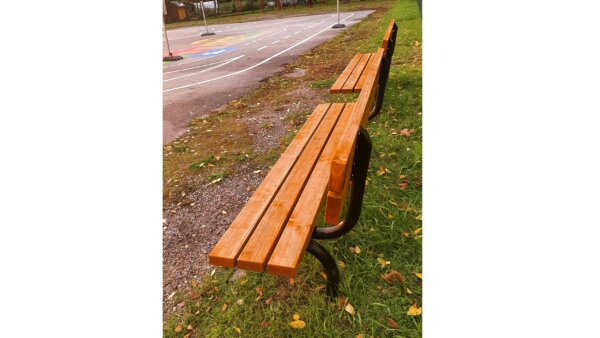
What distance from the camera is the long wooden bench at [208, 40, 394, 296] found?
52.3 inches

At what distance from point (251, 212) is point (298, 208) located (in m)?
0.22

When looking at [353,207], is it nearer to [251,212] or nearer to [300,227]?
[300,227]

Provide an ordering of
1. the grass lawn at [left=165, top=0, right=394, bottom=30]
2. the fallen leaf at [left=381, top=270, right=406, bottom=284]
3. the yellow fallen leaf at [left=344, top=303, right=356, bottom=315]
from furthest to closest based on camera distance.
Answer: the grass lawn at [left=165, top=0, right=394, bottom=30] → the fallen leaf at [left=381, top=270, right=406, bottom=284] → the yellow fallen leaf at [left=344, top=303, right=356, bottom=315]

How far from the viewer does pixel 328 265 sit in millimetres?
1732

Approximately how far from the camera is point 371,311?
1.82 m

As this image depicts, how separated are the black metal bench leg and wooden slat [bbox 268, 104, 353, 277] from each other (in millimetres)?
150

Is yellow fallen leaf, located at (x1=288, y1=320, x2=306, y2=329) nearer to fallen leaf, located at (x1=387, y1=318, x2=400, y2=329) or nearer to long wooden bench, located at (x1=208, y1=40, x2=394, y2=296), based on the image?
long wooden bench, located at (x1=208, y1=40, x2=394, y2=296)

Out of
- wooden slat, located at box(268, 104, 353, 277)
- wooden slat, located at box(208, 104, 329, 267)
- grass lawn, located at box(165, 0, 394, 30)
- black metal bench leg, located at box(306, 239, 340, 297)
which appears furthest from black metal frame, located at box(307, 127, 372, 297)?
grass lawn, located at box(165, 0, 394, 30)

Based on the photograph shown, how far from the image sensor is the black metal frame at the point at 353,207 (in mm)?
1364

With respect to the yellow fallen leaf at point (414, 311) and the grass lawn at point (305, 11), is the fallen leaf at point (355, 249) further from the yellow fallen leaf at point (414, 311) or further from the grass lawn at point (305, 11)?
the grass lawn at point (305, 11)

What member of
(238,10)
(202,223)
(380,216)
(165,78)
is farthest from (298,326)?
(238,10)

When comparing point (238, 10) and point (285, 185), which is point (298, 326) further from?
point (238, 10)

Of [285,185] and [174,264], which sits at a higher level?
[285,185]

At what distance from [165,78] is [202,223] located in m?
6.17
